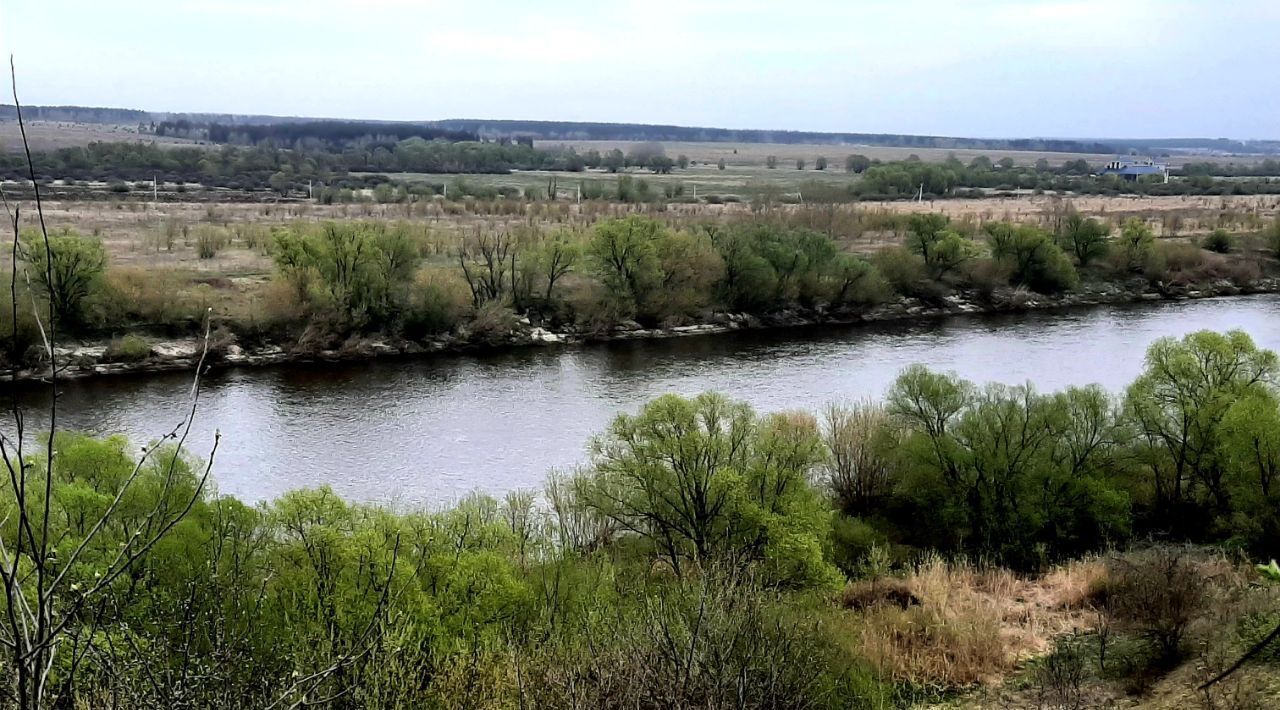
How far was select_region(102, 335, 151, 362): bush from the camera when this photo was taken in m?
30.2

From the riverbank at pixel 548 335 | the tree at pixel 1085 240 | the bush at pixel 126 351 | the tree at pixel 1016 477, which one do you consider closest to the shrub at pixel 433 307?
the riverbank at pixel 548 335

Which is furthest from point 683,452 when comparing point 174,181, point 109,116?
point 109,116

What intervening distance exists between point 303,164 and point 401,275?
5021 cm

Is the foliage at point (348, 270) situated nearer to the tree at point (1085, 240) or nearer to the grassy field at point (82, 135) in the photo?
the tree at point (1085, 240)

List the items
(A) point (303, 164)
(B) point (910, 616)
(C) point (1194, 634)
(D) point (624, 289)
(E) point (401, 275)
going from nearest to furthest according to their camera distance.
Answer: (C) point (1194, 634) < (B) point (910, 616) < (E) point (401, 275) < (D) point (624, 289) < (A) point (303, 164)

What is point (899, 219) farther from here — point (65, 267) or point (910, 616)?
point (910, 616)

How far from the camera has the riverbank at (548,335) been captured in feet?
99.3

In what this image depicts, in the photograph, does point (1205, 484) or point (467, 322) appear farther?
point (467, 322)

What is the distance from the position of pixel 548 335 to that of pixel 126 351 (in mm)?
12840

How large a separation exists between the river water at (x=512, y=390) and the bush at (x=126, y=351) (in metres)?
1.09

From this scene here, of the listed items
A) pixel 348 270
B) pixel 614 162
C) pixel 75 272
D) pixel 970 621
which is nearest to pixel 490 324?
pixel 348 270

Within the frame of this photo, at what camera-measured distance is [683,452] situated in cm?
1625

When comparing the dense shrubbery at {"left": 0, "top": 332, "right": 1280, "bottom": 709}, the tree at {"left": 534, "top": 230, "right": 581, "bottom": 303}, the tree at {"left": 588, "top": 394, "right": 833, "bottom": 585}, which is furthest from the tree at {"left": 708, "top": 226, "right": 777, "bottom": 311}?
the tree at {"left": 588, "top": 394, "right": 833, "bottom": 585}

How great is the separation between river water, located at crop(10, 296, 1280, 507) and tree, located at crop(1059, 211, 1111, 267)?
6.56 m
